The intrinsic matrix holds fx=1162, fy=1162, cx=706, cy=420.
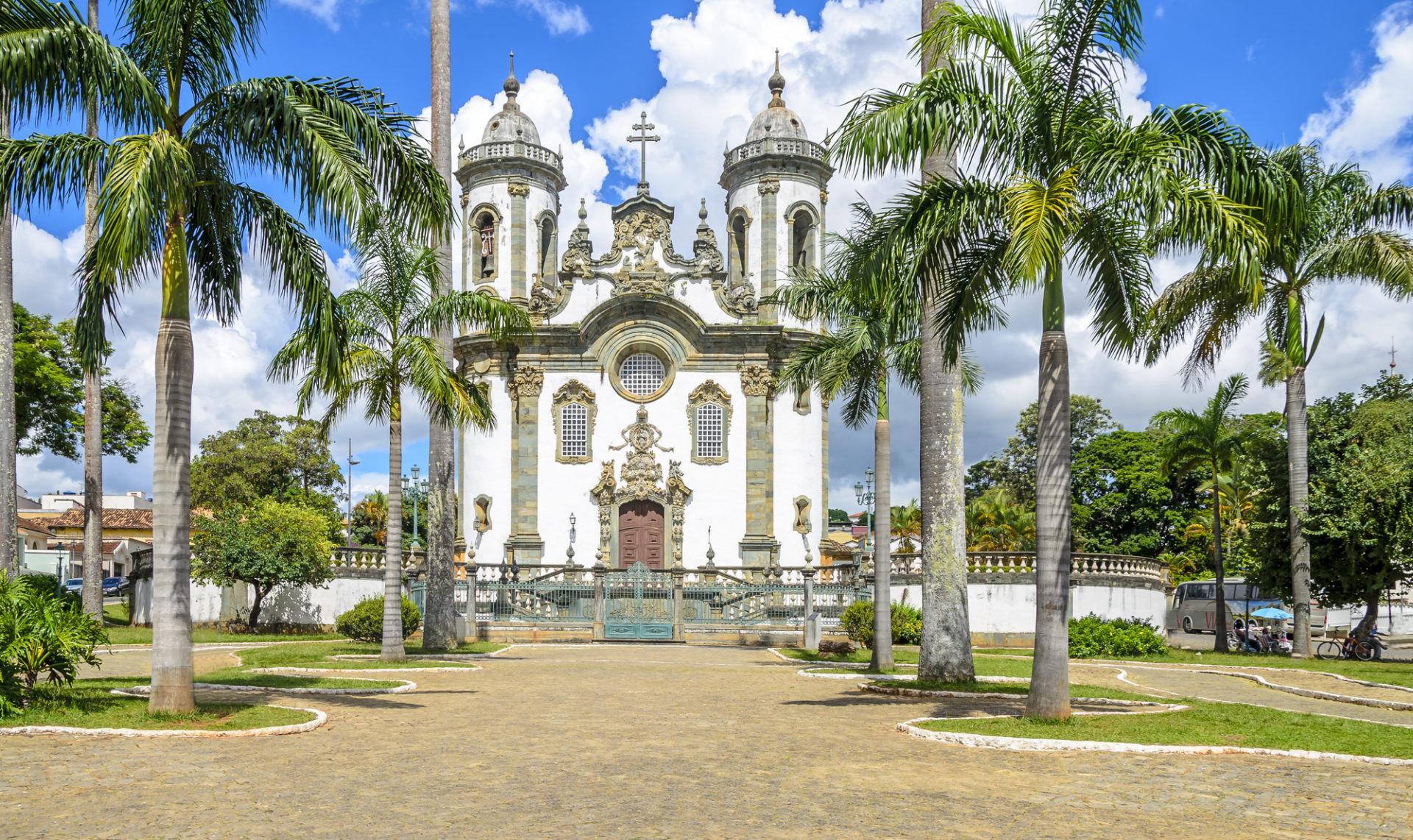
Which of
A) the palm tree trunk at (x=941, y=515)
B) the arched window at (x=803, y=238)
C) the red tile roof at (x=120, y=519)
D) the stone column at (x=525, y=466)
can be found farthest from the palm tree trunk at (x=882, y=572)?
the red tile roof at (x=120, y=519)

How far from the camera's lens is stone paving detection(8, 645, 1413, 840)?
726cm

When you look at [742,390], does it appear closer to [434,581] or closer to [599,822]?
[434,581]

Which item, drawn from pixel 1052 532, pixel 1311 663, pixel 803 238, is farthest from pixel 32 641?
pixel 803 238

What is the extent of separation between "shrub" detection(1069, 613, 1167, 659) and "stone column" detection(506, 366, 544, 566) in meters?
19.8

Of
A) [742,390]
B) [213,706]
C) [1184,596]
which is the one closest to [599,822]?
[213,706]

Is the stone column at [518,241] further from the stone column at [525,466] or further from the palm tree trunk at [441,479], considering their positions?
the palm tree trunk at [441,479]

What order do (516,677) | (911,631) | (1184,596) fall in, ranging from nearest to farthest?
1. (516,677)
2. (911,631)
3. (1184,596)

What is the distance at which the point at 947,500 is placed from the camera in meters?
16.9

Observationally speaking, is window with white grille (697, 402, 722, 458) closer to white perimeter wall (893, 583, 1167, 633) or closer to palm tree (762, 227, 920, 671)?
white perimeter wall (893, 583, 1167, 633)

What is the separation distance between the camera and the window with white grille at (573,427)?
137 ft

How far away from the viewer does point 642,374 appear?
139 feet

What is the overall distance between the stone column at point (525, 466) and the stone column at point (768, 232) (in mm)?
8925

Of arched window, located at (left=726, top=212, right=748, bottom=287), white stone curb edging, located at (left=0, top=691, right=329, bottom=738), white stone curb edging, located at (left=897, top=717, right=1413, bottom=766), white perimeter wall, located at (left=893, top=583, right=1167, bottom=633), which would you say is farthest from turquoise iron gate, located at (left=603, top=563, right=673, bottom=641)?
white stone curb edging, located at (left=897, top=717, right=1413, bottom=766)

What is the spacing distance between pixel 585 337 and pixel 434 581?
19.5 metres
